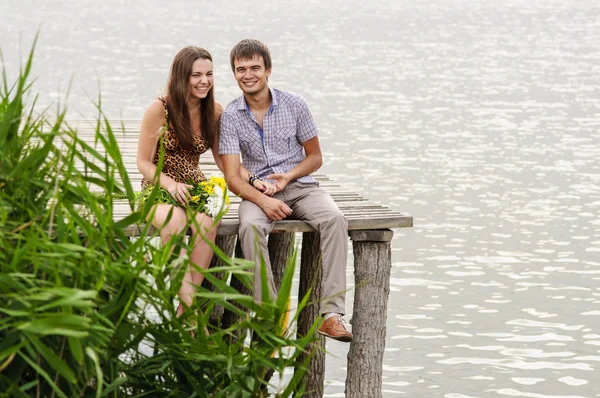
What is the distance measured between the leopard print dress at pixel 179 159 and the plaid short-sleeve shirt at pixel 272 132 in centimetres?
15

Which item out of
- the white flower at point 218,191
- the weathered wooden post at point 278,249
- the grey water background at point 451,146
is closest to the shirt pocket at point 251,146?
the white flower at point 218,191

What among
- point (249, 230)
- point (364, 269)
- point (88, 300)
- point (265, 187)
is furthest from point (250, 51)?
point (88, 300)

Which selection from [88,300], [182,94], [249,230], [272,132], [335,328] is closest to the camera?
[88,300]

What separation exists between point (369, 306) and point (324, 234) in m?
0.54

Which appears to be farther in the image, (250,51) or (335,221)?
(250,51)

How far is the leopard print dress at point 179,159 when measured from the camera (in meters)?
6.73

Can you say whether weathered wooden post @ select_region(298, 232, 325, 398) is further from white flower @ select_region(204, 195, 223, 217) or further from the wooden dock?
white flower @ select_region(204, 195, 223, 217)

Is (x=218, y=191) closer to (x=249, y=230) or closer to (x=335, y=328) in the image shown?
(x=249, y=230)

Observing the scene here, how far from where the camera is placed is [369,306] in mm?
6750

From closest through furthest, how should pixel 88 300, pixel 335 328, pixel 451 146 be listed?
1. pixel 88 300
2. pixel 335 328
3. pixel 451 146

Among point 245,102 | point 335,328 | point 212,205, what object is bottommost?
point 335,328

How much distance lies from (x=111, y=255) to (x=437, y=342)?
5.16 metres

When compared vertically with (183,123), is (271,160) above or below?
below

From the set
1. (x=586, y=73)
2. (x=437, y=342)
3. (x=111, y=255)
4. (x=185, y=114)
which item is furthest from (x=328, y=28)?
(x=111, y=255)
